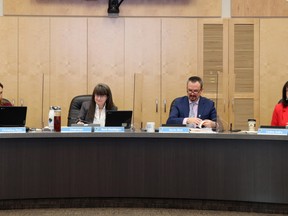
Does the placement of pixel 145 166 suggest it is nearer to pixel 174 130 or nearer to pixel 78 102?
pixel 174 130

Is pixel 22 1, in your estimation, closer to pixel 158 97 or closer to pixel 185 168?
pixel 158 97

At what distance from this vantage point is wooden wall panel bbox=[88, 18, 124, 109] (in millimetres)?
7340

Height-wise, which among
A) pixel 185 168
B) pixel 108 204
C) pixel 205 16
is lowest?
pixel 108 204

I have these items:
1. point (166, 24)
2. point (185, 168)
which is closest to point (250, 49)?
point (166, 24)

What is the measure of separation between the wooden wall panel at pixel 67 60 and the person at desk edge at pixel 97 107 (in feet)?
6.42

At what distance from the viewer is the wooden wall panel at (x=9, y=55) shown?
7238 millimetres

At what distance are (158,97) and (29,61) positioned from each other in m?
1.88

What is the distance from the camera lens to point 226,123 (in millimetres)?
5008

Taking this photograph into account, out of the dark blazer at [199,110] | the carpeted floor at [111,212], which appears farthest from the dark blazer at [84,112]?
the carpeted floor at [111,212]

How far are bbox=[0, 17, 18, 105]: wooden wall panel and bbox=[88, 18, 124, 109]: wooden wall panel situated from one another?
1.03m

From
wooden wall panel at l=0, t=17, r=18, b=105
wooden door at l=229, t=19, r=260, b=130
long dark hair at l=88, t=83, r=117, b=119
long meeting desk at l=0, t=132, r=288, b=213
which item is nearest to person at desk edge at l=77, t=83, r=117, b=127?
long dark hair at l=88, t=83, r=117, b=119

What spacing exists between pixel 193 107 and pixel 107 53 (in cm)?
229

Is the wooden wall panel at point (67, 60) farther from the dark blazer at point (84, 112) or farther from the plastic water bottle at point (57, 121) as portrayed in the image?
the plastic water bottle at point (57, 121)

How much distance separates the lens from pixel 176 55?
739 cm
